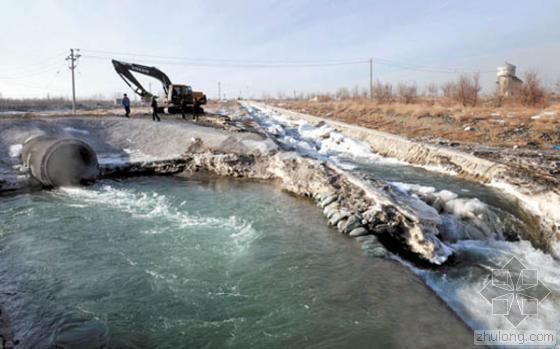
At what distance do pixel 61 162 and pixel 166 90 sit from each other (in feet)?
47.1

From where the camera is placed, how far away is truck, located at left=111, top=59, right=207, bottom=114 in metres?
22.4

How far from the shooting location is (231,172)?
11.9m

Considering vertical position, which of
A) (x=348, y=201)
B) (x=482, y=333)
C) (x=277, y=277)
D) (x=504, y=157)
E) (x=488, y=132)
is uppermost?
(x=488, y=132)

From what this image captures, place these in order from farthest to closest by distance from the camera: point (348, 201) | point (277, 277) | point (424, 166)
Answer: point (424, 166) → point (348, 201) → point (277, 277)

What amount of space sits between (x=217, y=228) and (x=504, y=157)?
37.3 feet

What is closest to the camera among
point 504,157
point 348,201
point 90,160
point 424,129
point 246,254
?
point 246,254

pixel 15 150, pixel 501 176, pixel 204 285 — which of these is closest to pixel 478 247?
pixel 501 176

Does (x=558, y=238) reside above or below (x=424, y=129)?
below

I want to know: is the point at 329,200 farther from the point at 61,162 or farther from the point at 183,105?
the point at 183,105

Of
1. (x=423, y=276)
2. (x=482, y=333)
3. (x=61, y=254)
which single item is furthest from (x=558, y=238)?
(x=61, y=254)

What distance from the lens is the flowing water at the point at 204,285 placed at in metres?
3.90

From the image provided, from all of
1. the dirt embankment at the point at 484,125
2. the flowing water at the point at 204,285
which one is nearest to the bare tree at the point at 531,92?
the dirt embankment at the point at 484,125

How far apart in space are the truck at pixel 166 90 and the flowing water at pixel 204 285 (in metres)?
15.5

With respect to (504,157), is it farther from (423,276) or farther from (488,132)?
(423,276)
